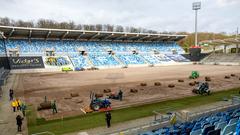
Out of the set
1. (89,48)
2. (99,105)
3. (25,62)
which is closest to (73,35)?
(89,48)

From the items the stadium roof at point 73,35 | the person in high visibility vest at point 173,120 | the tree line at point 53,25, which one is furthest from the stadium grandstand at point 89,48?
the person in high visibility vest at point 173,120

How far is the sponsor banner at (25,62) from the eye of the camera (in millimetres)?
60947

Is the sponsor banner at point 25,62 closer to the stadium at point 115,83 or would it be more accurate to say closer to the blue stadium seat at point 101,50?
the stadium at point 115,83

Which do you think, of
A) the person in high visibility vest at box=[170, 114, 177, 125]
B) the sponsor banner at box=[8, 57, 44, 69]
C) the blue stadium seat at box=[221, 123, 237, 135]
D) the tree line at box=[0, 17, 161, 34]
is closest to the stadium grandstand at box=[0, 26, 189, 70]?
the sponsor banner at box=[8, 57, 44, 69]

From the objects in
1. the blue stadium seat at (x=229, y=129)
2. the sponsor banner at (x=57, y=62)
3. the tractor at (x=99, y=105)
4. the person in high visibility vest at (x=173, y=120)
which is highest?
the sponsor banner at (x=57, y=62)

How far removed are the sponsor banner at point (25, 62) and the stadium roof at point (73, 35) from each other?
30.0ft

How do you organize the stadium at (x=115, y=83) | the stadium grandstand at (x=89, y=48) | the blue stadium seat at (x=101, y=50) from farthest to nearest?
the blue stadium seat at (x=101, y=50) → the stadium grandstand at (x=89, y=48) → the stadium at (x=115, y=83)

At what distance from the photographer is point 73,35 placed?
79125 mm

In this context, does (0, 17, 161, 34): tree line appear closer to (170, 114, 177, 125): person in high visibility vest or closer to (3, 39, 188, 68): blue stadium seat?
(3, 39, 188, 68): blue stadium seat

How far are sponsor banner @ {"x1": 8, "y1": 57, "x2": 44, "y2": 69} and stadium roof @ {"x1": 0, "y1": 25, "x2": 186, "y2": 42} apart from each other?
914 cm

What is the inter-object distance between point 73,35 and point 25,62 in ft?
71.0

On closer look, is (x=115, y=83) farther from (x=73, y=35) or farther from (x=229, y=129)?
(x=73, y=35)

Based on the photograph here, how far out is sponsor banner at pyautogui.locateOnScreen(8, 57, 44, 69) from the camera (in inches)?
2399

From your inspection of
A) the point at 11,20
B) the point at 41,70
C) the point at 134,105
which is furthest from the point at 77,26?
the point at 134,105
